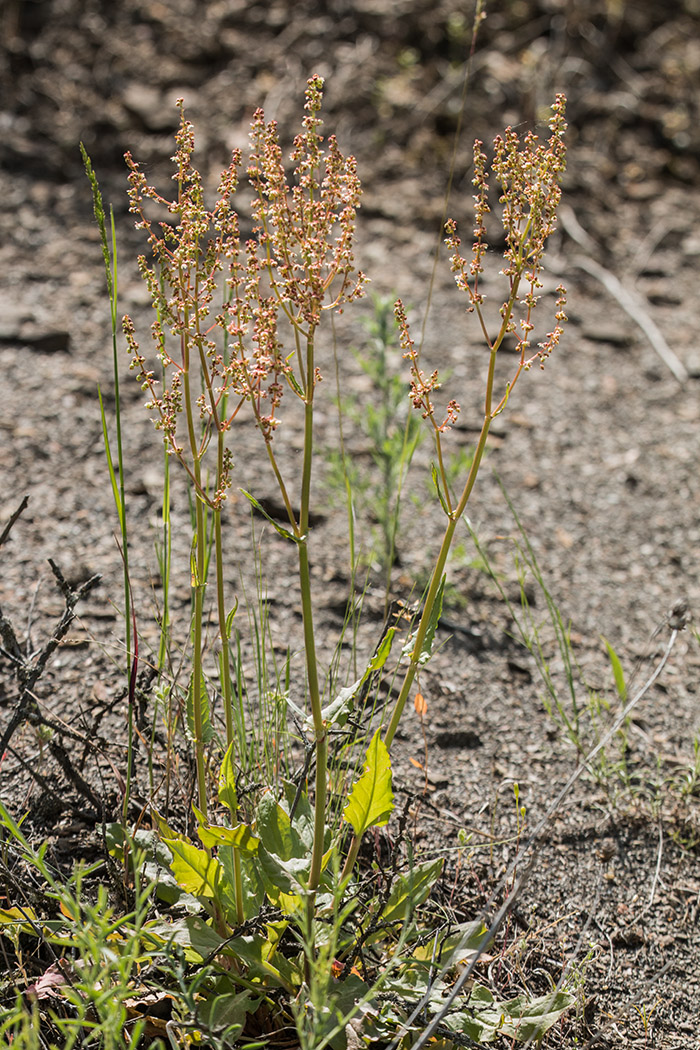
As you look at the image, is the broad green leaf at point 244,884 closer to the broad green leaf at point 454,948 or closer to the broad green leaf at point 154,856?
the broad green leaf at point 154,856

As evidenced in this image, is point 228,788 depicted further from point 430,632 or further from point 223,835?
point 430,632

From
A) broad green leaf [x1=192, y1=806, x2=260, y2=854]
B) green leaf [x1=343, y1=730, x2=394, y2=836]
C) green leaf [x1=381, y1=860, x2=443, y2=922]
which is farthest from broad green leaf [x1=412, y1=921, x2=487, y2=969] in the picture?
broad green leaf [x1=192, y1=806, x2=260, y2=854]

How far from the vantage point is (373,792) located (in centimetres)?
148

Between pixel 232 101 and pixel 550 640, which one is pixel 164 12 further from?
pixel 550 640

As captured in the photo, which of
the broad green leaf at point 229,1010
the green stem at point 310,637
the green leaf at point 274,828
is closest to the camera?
the green stem at point 310,637

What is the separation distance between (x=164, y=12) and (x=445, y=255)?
7.24ft

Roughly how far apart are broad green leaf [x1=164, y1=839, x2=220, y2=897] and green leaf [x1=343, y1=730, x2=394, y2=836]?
232 mm

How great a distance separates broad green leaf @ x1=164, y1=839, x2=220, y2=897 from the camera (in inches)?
59.3

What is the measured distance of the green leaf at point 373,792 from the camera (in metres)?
1.45

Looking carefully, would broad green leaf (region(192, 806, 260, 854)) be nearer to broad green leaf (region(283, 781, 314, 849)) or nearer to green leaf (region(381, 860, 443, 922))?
broad green leaf (region(283, 781, 314, 849))

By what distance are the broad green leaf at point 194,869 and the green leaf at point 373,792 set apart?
0.23 m

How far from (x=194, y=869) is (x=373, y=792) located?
319mm

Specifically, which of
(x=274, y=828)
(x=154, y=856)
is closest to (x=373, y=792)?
(x=274, y=828)

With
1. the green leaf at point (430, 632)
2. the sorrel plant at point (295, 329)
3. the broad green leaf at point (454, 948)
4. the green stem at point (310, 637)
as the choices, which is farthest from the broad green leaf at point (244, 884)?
the green leaf at point (430, 632)
